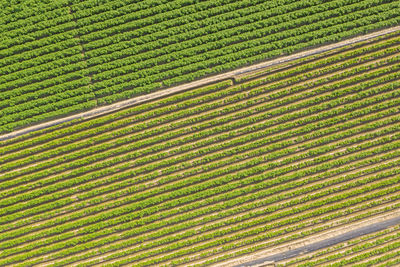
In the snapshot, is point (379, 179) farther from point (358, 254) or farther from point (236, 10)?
point (236, 10)

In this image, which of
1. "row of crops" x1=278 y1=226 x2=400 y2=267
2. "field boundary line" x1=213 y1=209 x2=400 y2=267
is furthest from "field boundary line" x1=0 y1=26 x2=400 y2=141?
"row of crops" x1=278 y1=226 x2=400 y2=267

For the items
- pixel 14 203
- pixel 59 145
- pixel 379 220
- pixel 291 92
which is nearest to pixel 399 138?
pixel 379 220

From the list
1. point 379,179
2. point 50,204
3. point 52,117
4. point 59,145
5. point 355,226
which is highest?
point 52,117

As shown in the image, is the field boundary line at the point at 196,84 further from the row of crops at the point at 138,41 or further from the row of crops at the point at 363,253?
the row of crops at the point at 363,253

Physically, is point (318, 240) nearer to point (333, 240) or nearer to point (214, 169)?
point (333, 240)

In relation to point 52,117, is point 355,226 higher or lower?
lower

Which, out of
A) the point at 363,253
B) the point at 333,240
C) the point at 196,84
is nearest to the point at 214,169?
the point at 196,84
